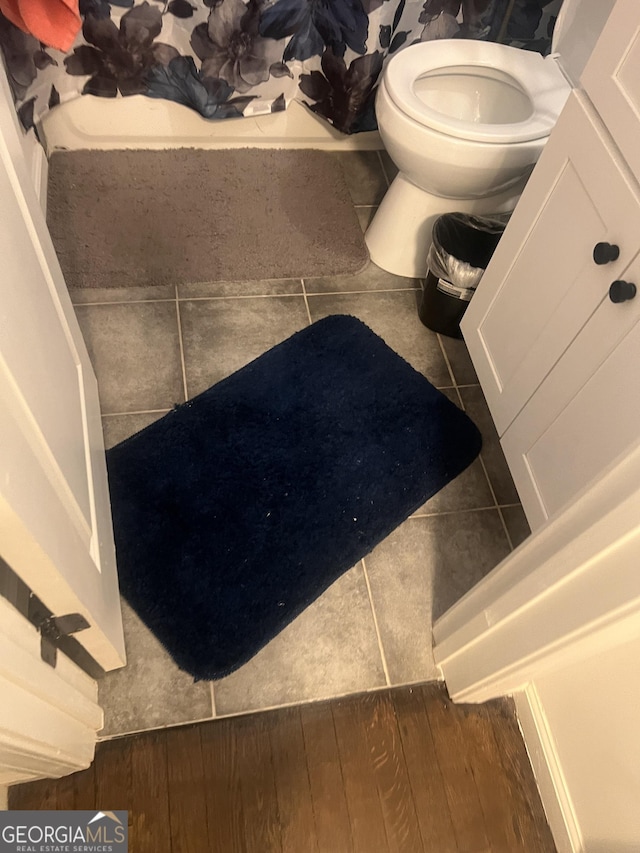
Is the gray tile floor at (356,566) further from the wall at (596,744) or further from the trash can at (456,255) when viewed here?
the wall at (596,744)

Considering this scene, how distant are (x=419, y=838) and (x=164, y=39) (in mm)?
1924

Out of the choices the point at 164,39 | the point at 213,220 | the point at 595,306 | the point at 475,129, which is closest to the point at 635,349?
the point at 595,306

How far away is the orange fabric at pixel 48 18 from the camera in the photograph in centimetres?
110

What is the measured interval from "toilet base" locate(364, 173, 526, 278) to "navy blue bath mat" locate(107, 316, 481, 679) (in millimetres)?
293

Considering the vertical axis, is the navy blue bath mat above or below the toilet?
below

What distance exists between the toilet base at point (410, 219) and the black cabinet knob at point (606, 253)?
0.68 metres

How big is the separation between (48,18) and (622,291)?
3.59ft

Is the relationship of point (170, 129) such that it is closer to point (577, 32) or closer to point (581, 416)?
point (577, 32)

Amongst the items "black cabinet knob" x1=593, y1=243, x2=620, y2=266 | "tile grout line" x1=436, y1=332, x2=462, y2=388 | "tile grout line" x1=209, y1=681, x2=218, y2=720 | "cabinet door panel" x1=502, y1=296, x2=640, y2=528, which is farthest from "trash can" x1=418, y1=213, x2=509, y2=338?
"tile grout line" x1=209, y1=681, x2=218, y2=720

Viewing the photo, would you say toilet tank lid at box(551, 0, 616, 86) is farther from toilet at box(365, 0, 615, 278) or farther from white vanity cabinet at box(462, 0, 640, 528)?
white vanity cabinet at box(462, 0, 640, 528)

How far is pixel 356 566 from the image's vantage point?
4.17 feet

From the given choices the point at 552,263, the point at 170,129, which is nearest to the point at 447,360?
the point at 552,263

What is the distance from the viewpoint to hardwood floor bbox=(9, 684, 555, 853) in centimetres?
100

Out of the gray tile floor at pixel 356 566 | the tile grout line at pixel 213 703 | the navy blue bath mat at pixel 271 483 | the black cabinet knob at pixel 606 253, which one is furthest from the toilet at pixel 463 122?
the tile grout line at pixel 213 703
